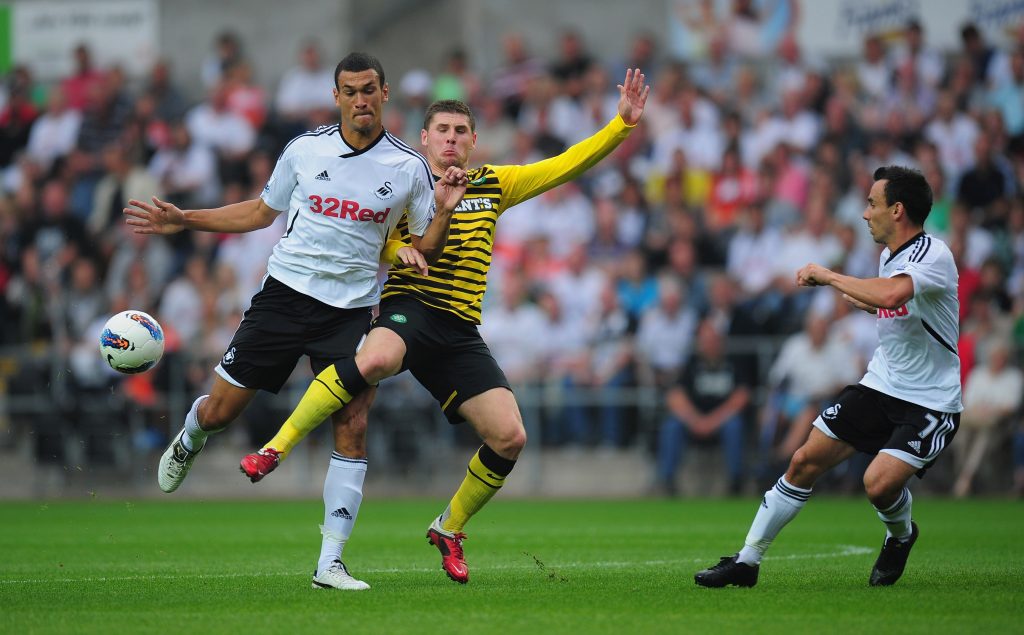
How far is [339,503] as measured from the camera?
26.0 ft

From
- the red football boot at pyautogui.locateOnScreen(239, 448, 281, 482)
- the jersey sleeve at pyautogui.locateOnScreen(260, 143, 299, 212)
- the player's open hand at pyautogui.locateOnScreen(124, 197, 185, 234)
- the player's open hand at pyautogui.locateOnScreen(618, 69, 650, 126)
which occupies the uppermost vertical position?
the player's open hand at pyautogui.locateOnScreen(618, 69, 650, 126)

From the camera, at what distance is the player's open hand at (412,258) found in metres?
7.65

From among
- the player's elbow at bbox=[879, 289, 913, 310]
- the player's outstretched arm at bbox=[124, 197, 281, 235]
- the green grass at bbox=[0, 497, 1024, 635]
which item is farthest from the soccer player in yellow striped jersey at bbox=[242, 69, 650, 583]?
the player's elbow at bbox=[879, 289, 913, 310]

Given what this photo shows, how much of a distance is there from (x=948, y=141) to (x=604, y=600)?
1274 centimetres

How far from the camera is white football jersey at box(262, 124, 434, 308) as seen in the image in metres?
7.97

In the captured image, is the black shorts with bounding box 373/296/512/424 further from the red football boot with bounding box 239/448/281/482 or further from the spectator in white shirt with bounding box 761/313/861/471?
the spectator in white shirt with bounding box 761/313/861/471

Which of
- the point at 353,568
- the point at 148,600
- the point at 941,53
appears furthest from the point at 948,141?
the point at 148,600

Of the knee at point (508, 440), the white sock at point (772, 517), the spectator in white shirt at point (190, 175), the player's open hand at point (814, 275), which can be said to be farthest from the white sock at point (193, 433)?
the spectator in white shirt at point (190, 175)

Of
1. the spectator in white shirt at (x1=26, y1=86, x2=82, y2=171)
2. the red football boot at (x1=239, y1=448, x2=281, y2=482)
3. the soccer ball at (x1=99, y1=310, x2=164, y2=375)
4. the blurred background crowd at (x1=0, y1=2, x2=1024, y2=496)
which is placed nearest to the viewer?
the red football boot at (x1=239, y1=448, x2=281, y2=482)

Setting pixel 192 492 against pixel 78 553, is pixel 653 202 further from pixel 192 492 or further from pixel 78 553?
pixel 78 553

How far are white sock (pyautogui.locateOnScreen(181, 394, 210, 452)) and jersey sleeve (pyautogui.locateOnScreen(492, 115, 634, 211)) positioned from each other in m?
2.22

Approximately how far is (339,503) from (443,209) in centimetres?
174

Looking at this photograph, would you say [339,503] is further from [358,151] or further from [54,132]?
[54,132]

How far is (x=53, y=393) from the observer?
18.4 metres
